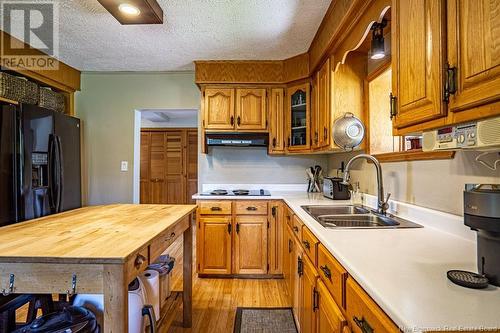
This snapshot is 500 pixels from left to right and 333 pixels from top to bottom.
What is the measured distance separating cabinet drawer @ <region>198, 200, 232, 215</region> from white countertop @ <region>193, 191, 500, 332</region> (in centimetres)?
155

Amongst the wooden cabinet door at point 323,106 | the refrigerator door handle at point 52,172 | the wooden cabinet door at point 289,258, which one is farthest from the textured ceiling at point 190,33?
the wooden cabinet door at point 289,258

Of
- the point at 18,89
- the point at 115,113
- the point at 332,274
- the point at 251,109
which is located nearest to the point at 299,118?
the point at 251,109

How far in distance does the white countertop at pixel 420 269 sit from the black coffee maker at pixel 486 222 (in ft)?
0.19

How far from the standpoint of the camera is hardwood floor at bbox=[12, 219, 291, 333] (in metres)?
2.07

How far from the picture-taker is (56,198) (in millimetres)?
2619

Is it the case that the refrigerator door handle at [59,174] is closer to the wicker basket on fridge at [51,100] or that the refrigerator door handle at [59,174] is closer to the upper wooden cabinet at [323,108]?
the wicker basket on fridge at [51,100]

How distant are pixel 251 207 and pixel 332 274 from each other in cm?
186

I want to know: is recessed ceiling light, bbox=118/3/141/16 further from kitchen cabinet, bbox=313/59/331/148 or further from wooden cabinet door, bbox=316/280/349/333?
wooden cabinet door, bbox=316/280/349/333

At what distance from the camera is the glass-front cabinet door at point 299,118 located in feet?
9.88

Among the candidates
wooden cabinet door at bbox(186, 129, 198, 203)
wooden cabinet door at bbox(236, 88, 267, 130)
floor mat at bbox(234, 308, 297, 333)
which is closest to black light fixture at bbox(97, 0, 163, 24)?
wooden cabinet door at bbox(236, 88, 267, 130)

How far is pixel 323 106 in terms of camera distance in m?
2.55

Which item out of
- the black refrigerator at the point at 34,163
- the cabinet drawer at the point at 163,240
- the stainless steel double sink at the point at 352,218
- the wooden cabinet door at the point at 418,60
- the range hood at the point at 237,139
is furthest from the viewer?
the range hood at the point at 237,139

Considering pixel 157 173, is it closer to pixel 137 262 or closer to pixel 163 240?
pixel 163 240

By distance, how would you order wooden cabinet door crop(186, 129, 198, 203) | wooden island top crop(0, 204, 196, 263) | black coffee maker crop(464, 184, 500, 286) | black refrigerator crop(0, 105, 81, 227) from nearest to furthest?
black coffee maker crop(464, 184, 500, 286)
wooden island top crop(0, 204, 196, 263)
black refrigerator crop(0, 105, 81, 227)
wooden cabinet door crop(186, 129, 198, 203)
